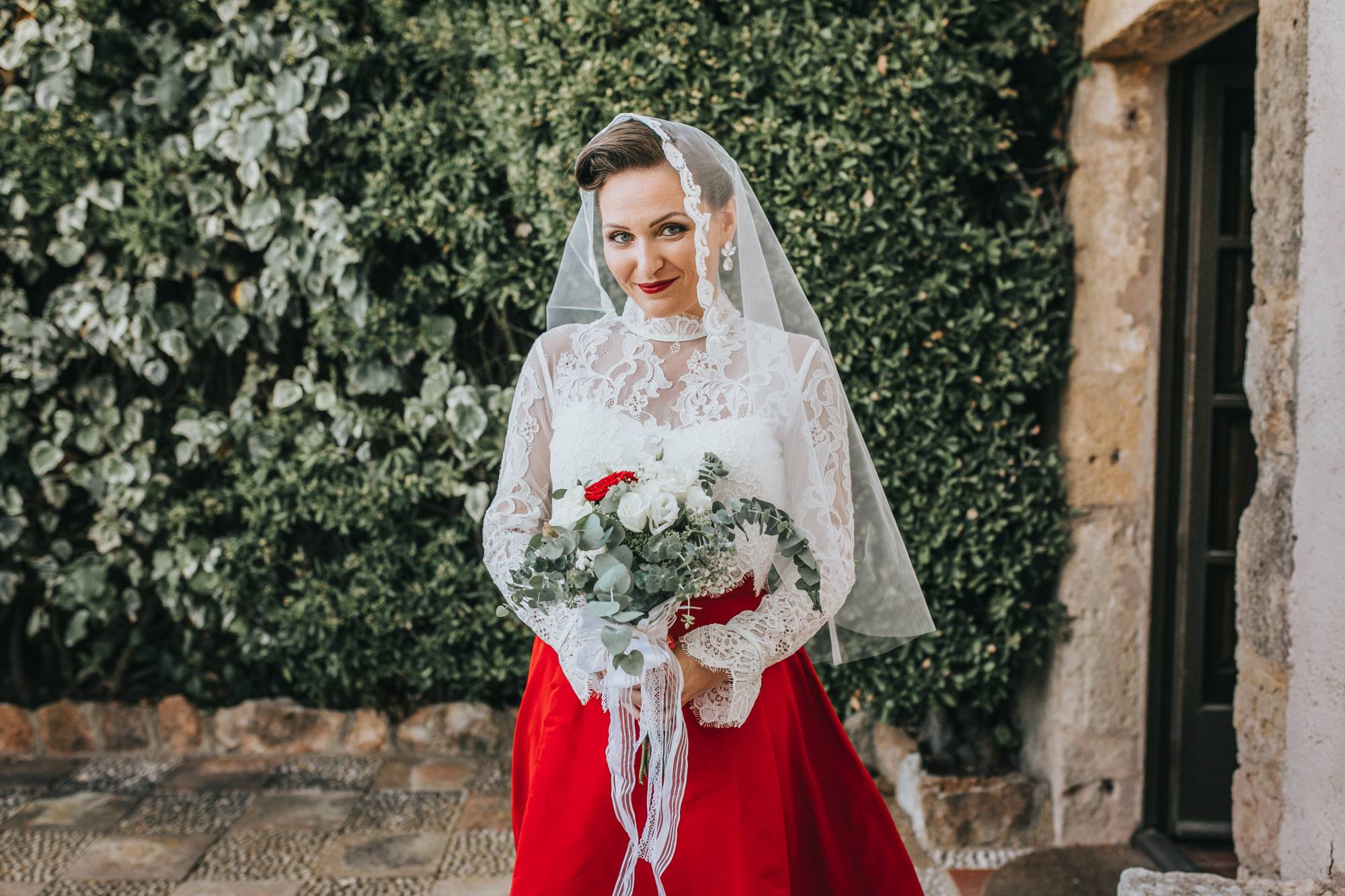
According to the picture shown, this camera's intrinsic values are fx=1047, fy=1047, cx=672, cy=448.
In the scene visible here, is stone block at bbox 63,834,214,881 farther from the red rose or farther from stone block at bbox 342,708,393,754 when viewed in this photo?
the red rose

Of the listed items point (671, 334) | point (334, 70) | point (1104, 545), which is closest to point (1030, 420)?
point (1104, 545)

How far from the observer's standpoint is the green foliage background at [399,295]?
10.9 ft

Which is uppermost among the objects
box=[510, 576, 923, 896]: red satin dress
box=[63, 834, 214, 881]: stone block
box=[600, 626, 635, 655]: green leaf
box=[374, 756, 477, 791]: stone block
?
box=[600, 626, 635, 655]: green leaf

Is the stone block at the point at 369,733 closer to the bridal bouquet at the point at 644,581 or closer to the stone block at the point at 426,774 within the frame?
the stone block at the point at 426,774

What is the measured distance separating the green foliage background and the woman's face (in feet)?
4.15

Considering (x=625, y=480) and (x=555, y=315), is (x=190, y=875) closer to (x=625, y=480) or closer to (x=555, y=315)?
(x=555, y=315)

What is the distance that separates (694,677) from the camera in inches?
77.7

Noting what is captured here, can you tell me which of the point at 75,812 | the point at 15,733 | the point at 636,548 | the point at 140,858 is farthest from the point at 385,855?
the point at 636,548

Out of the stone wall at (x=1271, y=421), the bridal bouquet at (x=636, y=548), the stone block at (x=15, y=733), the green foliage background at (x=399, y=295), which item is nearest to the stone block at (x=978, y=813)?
the green foliage background at (x=399, y=295)

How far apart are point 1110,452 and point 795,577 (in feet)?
5.99

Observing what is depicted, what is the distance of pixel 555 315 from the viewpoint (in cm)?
256

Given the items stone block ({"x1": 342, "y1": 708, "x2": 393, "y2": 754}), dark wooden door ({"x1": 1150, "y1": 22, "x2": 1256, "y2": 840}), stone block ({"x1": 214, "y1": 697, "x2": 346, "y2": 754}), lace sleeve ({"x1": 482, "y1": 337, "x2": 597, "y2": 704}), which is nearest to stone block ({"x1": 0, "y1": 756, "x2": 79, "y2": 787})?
stone block ({"x1": 214, "y1": 697, "x2": 346, "y2": 754})

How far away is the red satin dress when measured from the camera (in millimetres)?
2000

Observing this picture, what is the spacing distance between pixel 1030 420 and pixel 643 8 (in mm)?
1825
